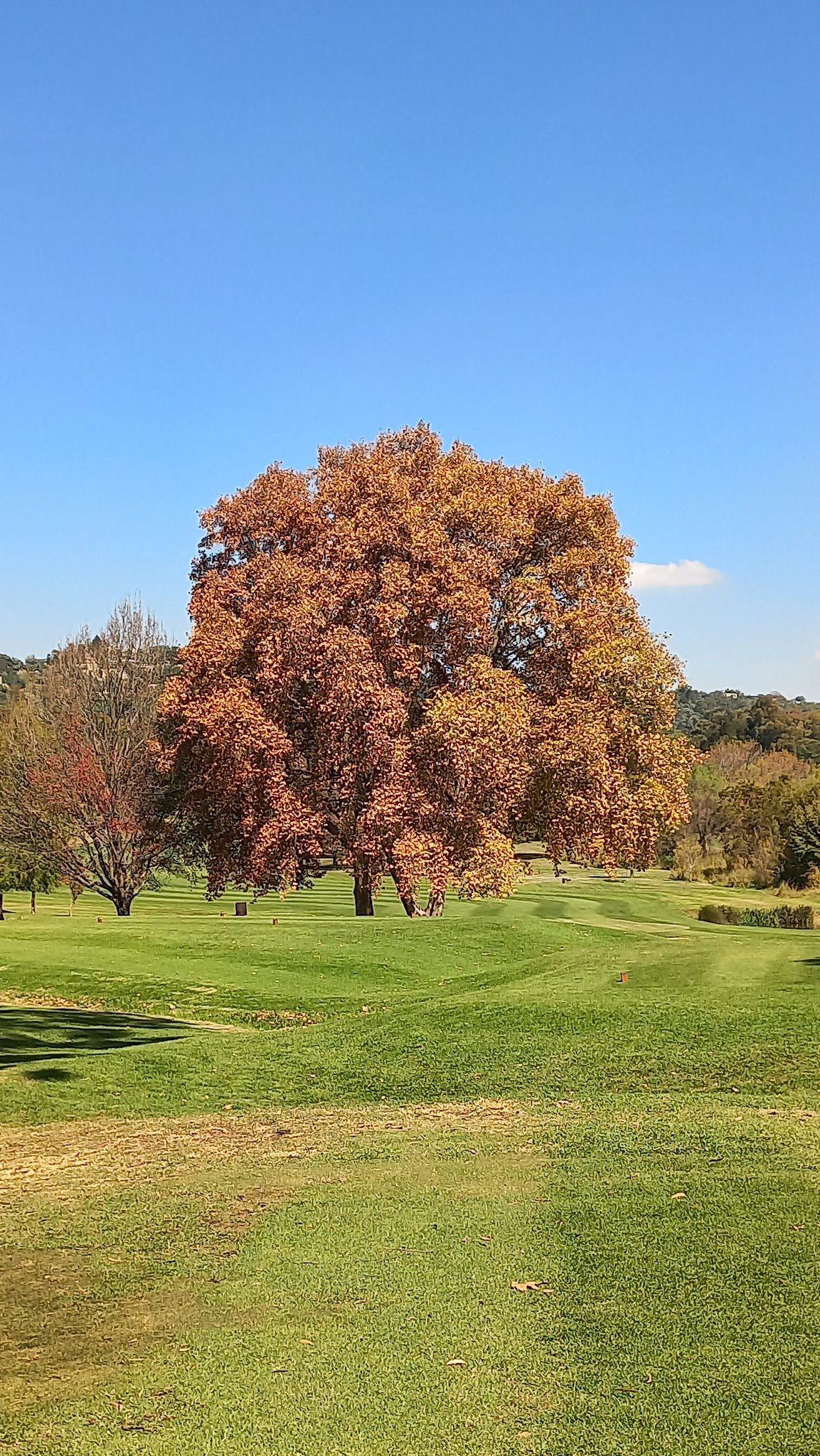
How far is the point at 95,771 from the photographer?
35.0 metres

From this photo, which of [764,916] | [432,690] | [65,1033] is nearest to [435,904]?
[432,690]

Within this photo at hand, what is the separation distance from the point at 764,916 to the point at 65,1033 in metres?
25.9

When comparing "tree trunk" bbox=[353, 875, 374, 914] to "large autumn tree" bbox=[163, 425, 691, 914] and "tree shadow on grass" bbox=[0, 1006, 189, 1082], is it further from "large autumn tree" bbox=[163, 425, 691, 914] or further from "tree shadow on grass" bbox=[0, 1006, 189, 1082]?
"tree shadow on grass" bbox=[0, 1006, 189, 1082]

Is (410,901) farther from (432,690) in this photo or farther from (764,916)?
(764,916)

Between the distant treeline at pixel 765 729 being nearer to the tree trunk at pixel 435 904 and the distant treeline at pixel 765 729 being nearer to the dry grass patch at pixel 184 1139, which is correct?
the tree trunk at pixel 435 904

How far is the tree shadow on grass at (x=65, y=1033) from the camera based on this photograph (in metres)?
12.4

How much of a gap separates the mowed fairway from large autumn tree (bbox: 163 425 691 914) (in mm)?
9940

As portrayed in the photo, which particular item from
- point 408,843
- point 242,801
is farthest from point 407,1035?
point 242,801

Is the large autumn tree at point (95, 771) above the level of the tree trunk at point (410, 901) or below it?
above

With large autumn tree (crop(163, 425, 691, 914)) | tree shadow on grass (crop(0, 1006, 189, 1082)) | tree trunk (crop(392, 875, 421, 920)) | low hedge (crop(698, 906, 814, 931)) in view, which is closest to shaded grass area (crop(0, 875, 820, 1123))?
tree shadow on grass (crop(0, 1006, 189, 1082))

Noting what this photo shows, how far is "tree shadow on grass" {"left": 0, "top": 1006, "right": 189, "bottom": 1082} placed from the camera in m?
12.4

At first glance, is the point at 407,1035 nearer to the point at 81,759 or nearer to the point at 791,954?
the point at 791,954

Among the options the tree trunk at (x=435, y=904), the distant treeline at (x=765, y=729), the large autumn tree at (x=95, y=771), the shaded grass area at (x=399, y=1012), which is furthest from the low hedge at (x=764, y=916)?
the distant treeline at (x=765, y=729)

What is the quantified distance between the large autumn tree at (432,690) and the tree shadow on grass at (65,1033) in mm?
10368
